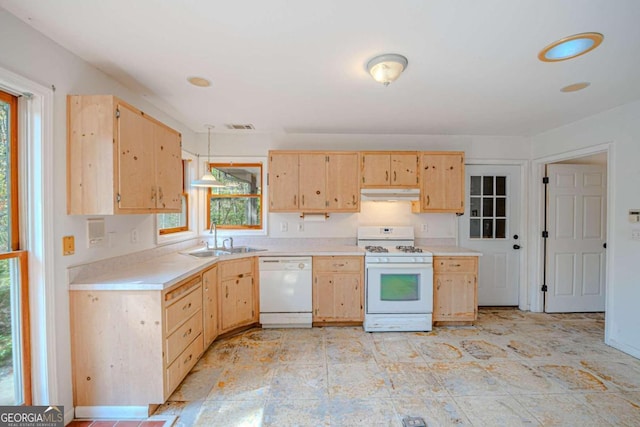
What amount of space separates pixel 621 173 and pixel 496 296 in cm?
203

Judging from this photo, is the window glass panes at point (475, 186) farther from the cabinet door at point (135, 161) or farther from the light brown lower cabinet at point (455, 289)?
the cabinet door at point (135, 161)

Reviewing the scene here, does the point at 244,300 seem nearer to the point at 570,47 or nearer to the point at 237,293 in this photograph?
the point at 237,293

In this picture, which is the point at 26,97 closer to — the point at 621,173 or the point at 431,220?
the point at 431,220

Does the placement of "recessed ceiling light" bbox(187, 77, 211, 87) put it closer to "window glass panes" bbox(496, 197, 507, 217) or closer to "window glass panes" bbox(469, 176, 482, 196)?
"window glass panes" bbox(469, 176, 482, 196)

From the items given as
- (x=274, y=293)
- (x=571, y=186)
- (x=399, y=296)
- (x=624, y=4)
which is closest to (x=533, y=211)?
(x=571, y=186)

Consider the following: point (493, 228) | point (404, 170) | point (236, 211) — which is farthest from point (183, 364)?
point (493, 228)

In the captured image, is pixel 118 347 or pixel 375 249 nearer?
pixel 118 347

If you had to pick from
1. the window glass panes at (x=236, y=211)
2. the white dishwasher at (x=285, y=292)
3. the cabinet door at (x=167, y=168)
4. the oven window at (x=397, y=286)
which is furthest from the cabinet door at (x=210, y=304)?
the oven window at (x=397, y=286)

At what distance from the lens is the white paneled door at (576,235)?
3.73 meters

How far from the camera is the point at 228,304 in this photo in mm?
3023

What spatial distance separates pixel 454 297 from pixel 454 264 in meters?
0.39

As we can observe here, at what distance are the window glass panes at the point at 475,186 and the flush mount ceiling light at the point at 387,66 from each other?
258 centimetres

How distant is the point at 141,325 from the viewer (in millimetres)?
1878

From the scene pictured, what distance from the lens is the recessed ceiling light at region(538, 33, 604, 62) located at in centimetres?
164
